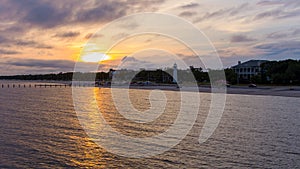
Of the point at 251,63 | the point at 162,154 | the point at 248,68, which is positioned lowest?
the point at 162,154

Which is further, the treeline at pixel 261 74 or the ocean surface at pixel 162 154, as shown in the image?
the treeline at pixel 261 74

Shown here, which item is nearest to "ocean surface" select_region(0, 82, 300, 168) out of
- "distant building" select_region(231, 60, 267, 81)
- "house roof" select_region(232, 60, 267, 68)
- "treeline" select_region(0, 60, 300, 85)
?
"treeline" select_region(0, 60, 300, 85)

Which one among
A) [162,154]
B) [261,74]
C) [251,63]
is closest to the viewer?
[162,154]

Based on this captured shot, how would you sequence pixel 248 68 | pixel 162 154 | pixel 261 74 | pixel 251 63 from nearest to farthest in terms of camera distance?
1. pixel 162 154
2. pixel 261 74
3. pixel 248 68
4. pixel 251 63

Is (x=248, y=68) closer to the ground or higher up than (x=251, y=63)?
closer to the ground

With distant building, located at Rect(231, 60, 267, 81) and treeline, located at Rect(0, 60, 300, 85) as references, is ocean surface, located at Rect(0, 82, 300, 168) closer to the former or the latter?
treeline, located at Rect(0, 60, 300, 85)

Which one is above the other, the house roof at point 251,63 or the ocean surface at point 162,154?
the house roof at point 251,63

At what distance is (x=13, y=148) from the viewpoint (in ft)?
58.9

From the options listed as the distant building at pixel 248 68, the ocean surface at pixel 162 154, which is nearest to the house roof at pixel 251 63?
the distant building at pixel 248 68

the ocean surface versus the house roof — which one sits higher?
the house roof

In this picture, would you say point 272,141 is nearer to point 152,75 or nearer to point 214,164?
point 214,164

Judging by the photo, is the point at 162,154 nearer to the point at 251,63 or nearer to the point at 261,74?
the point at 261,74

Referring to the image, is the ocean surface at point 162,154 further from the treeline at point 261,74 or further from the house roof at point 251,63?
the house roof at point 251,63

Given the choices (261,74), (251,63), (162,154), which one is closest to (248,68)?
(251,63)
